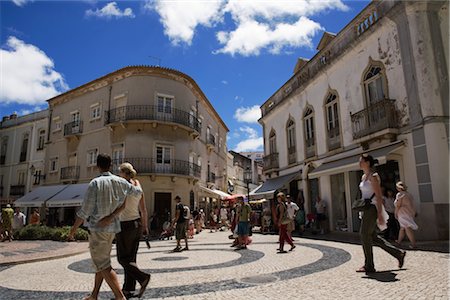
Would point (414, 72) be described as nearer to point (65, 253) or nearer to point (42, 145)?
point (65, 253)

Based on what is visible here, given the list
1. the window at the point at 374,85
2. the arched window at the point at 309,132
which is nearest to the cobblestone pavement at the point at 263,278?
the window at the point at 374,85

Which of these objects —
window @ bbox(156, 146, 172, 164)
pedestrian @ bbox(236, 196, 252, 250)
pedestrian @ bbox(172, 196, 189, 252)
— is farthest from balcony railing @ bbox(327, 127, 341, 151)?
window @ bbox(156, 146, 172, 164)

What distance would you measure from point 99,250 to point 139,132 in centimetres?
2004

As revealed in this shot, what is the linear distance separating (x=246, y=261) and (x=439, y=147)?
7393 mm

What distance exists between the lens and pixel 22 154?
32.4 meters

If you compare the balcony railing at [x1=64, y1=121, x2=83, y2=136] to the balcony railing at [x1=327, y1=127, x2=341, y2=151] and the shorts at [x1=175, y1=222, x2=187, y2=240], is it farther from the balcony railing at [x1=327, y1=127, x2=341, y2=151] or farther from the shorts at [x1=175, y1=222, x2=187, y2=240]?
the balcony railing at [x1=327, y1=127, x2=341, y2=151]

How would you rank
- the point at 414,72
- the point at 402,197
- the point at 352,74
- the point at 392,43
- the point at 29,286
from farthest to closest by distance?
the point at 352,74
the point at 392,43
the point at 414,72
the point at 402,197
the point at 29,286

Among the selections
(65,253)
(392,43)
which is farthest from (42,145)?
(392,43)

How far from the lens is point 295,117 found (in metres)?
19.5

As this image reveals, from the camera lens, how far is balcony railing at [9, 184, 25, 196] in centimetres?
3105

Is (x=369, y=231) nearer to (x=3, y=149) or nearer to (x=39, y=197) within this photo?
(x=39, y=197)

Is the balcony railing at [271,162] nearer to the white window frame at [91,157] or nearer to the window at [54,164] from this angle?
the white window frame at [91,157]

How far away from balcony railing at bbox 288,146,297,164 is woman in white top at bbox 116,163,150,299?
52.2ft

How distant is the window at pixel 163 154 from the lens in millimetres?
23359
